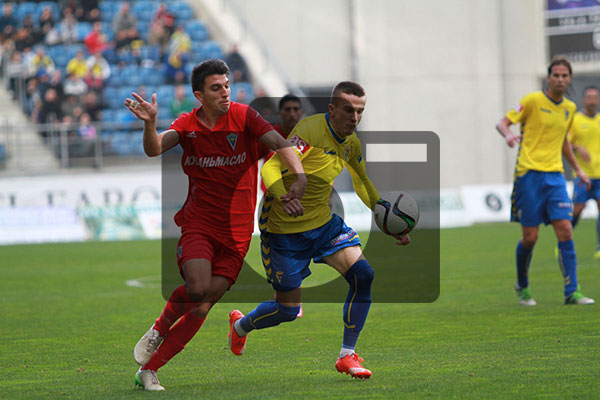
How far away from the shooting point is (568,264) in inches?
371

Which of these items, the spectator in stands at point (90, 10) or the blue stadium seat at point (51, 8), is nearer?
the blue stadium seat at point (51, 8)

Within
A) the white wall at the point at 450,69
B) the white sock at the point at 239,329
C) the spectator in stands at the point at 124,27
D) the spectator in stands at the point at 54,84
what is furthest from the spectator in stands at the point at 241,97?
the white sock at the point at 239,329

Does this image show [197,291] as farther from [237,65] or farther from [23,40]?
[23,40]

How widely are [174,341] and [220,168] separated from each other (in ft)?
3.77

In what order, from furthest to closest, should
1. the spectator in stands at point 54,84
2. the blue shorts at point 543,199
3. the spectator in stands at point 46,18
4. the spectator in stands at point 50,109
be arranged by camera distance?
the spectator in stands at point 46,18, the spectator in stands at point 54,84, the spectator in stands at point 50,109, the blue shorts at point 543,199

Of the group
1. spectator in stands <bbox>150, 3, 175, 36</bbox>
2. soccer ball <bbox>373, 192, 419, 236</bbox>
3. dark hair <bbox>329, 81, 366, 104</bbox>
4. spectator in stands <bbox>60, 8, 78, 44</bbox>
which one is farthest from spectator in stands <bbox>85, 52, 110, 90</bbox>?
dark hair <bbox>329, 81, 366, 104</bbox>

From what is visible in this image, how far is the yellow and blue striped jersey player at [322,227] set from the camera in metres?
6.11

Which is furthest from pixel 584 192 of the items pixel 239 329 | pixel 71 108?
pixel 71 108

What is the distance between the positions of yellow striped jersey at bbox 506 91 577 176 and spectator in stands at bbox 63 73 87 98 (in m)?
17.9

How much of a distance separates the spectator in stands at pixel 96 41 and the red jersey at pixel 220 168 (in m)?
22.5

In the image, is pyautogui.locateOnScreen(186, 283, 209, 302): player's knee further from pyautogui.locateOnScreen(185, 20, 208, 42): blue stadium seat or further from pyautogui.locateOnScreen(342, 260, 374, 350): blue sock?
pyautogui.locateOnScreen(185, 20, 208, 42): blue stadium seat

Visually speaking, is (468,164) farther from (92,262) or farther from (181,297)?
(181,297)

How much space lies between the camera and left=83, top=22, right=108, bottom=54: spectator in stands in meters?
27.8

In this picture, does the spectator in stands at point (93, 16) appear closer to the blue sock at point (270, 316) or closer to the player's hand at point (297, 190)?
the blue sock at point (270, 316)
